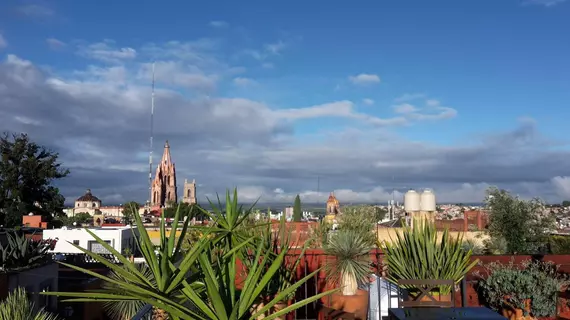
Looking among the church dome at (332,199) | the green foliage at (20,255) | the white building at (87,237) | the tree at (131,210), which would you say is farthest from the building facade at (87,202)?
the green foliage at (20,255)

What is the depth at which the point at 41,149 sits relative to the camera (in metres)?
40.2

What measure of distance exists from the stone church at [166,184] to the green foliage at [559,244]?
10121 cm

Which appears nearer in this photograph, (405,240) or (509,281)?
(509,281)

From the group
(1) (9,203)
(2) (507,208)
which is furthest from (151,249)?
(1) (9,203)

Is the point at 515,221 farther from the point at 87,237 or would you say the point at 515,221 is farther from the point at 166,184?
the point at 166,184

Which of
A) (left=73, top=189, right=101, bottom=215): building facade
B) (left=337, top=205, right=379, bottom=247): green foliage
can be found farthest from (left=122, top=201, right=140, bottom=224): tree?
(left=73, top=189, right=101, bottom=215): building facade

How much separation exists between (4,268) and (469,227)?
1420 centimetres

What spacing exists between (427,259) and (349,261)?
4.67 feet

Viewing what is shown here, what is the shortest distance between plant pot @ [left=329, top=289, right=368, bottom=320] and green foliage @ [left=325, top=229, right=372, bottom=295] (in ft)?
0.46

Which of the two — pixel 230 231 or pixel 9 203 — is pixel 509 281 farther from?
pixel 9 203

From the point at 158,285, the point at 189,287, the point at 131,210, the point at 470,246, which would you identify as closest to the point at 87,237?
the point at 470,246

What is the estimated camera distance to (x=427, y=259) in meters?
5.93

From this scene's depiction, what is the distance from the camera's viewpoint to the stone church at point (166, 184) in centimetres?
11188

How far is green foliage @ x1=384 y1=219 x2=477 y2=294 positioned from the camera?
5.86m
